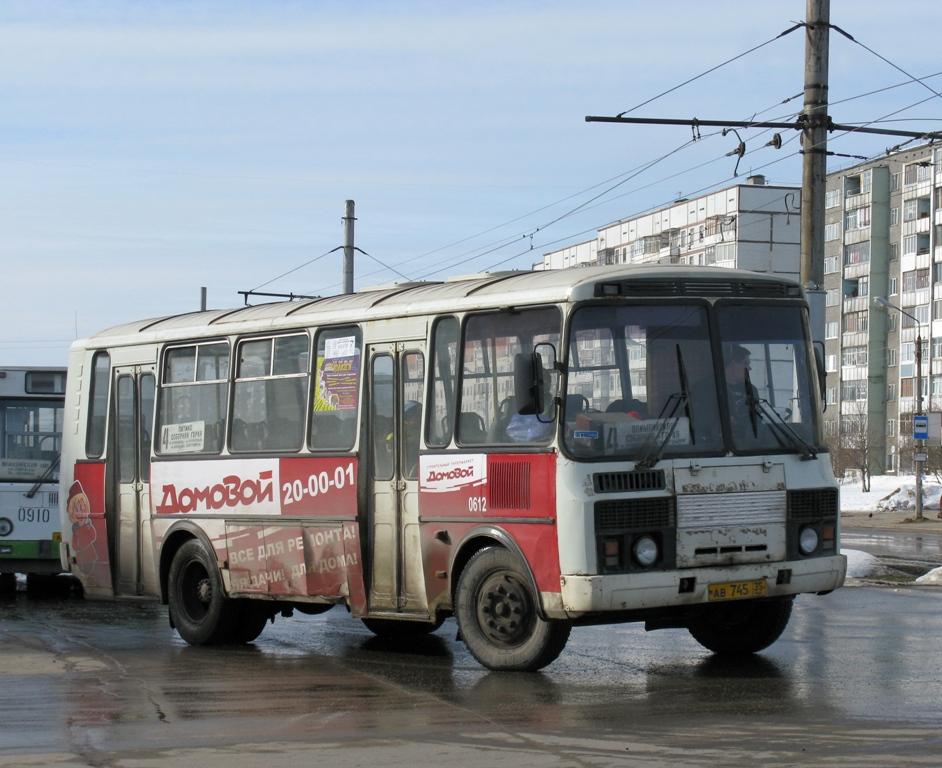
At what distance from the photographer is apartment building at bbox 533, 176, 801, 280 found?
9388 centimetres

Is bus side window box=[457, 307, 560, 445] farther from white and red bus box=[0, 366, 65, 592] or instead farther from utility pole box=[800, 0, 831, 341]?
white and red bus box=[0, 366, 65, 592]

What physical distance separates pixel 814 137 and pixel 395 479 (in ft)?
30.4

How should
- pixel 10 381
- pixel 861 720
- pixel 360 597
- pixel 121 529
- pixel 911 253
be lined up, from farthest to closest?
pixel 911 253 < pixel 10 381 < pixel 121 529 < pixel 360 597 < pixel 861 720

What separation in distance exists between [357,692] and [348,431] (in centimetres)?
288

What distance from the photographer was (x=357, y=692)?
37.6ft

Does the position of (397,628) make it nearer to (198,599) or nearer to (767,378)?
(198,599)

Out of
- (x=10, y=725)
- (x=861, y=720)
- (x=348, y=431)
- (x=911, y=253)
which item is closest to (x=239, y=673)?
(x=348, y=431)

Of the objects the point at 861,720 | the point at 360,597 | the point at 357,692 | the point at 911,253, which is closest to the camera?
the point at 861,720

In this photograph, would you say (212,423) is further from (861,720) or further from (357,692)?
(861,720)

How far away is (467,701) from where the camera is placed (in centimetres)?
1078

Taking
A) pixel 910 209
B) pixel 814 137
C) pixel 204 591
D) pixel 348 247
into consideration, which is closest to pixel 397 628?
pixel 204 591

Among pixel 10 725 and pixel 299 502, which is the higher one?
pixel 299 502

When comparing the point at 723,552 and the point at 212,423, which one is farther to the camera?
the point at 212,423

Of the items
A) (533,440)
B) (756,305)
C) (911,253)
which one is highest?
(911,253)
